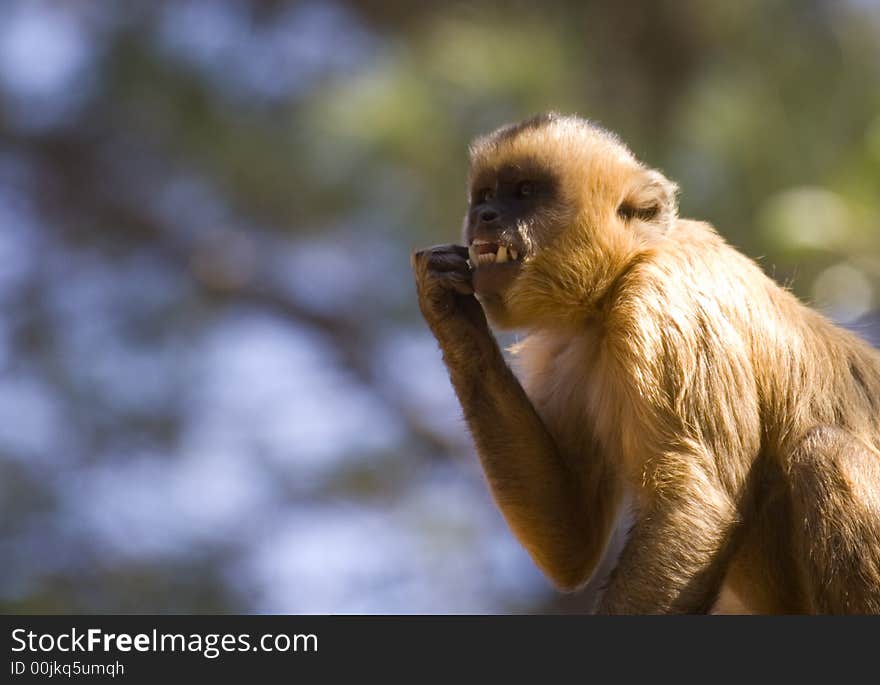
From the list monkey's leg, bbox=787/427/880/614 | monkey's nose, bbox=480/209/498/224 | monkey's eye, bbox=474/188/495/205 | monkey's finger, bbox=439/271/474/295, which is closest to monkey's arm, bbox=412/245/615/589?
monkey's finger, bbox=439/271/474/295

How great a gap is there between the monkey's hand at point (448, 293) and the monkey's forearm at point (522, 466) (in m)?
0.01

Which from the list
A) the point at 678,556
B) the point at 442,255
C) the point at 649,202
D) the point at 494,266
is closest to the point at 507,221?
the point at 494,266

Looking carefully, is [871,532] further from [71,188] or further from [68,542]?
[71,188]

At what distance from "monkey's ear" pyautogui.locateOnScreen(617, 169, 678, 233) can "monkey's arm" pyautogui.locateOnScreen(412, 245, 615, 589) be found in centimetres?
73

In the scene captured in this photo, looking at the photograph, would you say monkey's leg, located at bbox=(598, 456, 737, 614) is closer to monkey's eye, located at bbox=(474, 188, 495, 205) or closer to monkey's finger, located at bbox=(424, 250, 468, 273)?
monkey's finger, located at bbox=(424, 250, 468, 273)

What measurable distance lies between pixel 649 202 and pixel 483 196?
69cm

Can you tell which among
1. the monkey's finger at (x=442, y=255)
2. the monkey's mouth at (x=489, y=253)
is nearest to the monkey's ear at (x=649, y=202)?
the monkey's mouth at (x=489, y=253)

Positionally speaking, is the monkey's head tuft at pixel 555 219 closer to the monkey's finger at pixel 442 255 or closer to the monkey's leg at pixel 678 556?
the monkey's finger at pixel 442 255

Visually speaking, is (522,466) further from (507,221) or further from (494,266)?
(507,221)

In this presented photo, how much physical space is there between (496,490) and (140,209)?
1046 cm

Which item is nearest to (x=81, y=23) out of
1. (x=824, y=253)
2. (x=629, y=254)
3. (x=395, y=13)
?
(x=395, y=13)

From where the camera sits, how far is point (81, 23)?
42.4ft

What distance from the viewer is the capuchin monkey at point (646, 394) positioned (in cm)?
424

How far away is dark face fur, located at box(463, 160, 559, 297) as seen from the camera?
483cm
